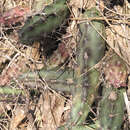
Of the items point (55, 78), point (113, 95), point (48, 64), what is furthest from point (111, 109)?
point (48, 64)

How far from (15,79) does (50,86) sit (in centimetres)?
22

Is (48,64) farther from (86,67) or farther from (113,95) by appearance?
(113,95)

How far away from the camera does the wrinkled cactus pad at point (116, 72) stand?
1993 mm

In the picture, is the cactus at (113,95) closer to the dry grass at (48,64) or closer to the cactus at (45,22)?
the dry grass at (48,64)

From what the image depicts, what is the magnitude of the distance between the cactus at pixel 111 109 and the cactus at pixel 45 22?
0.45 m

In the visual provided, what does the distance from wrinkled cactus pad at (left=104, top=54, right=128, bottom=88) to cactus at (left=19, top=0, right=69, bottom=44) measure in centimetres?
37

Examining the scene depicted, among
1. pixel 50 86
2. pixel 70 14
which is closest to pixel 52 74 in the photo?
pixel 50 86

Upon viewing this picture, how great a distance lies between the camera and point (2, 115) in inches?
A: 89.3

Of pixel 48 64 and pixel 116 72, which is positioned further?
pixel 48 64

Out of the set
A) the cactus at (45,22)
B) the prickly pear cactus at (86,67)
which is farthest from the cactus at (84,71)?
the cactus at (45,22)

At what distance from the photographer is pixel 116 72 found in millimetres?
2006

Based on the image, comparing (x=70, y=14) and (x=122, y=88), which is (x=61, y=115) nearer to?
(x=122, y=88)

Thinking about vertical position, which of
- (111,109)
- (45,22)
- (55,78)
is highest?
(45,22)

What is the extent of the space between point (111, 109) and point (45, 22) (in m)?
0.58
